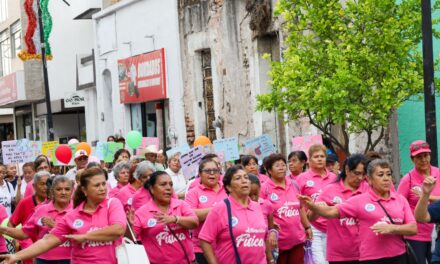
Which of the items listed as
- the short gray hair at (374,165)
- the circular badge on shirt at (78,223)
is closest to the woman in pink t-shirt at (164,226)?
the circular badge on shirt at (78,223)

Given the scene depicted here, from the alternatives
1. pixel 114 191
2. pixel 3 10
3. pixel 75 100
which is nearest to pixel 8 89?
pixel 3 10

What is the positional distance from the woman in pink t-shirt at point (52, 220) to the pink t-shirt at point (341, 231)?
255 cm

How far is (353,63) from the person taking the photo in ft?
54.3

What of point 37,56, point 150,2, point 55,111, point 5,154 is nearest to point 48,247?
point 5,154

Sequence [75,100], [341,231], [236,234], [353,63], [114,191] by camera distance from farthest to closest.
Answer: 1. [75,100]
2. [353,63]
3. [114,191]
4. [341,231]
5. [236,234]

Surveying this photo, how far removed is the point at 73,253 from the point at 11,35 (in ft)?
139

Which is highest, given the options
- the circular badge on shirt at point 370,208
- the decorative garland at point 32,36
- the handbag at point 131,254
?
the decorative garland at point 32,36

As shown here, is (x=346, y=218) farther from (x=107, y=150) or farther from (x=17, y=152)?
(x=17, y=152)

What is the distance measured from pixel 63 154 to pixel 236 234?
12319mm

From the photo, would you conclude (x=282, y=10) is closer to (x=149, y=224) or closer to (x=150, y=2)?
(x=149, y=224)

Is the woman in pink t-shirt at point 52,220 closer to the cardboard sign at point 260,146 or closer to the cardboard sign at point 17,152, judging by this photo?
the cardboard sign at point 260,146

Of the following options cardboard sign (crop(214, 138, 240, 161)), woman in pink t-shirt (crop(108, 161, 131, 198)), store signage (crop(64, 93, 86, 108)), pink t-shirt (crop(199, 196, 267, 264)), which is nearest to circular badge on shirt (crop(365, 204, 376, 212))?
pink t-shirt (crop(199, 196, 267, 264))

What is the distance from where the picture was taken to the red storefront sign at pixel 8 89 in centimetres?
4641

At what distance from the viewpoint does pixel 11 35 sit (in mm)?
50625
